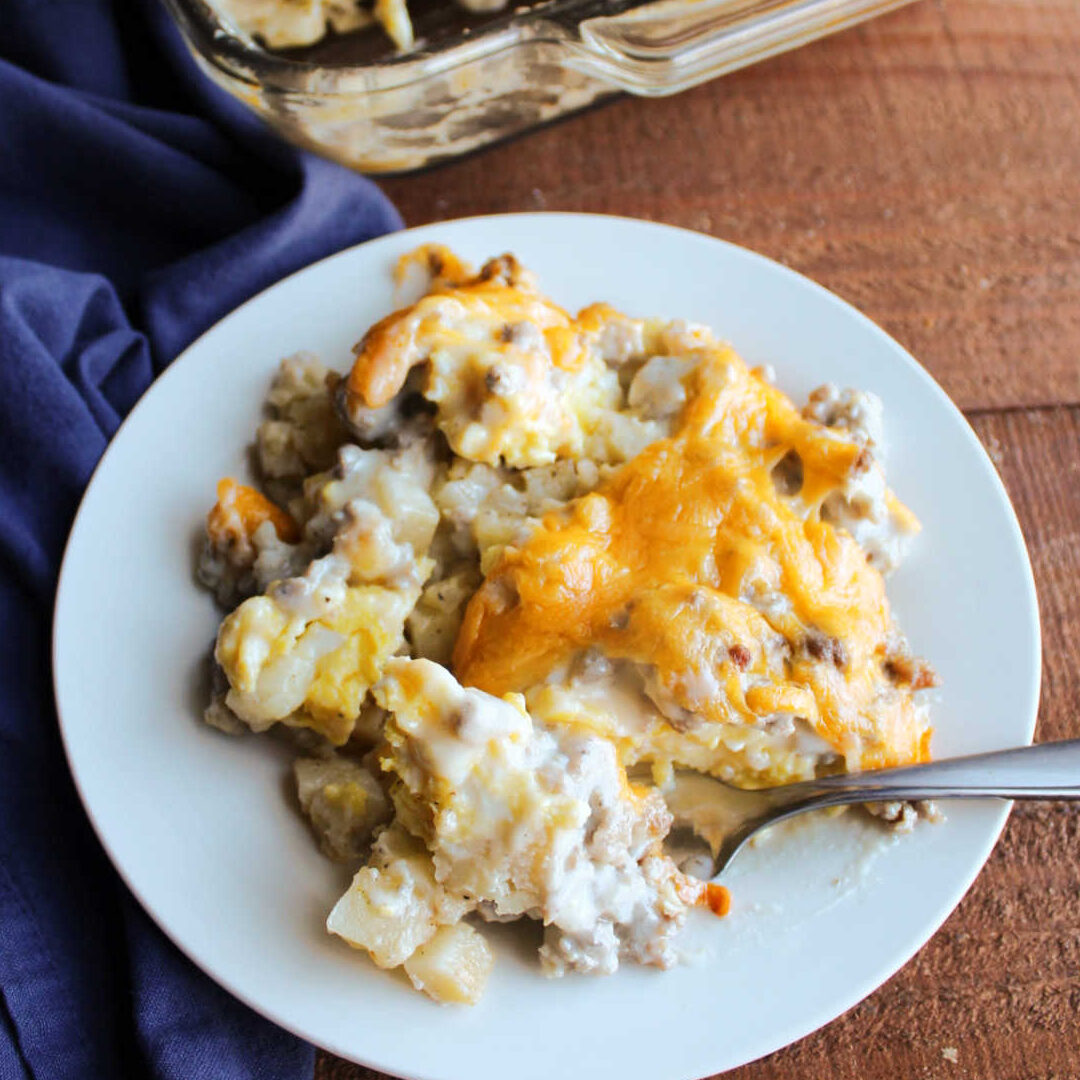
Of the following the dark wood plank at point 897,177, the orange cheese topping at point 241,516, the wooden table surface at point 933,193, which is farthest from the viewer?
the dark wood plank at point 897,177

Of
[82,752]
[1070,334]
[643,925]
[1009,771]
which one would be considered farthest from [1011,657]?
[82,752]

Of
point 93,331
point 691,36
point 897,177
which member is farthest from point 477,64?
point 897,177

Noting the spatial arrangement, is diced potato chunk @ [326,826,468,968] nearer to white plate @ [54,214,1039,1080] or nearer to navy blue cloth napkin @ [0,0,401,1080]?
white plate @ [54,214,1039,1080]

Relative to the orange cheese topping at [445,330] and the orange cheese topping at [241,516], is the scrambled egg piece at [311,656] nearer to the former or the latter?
the orange cheese topping at [241,516]

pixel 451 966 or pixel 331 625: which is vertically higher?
pixel 331 625

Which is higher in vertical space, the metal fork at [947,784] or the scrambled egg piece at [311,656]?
the scrambled egg piece at [311,656]

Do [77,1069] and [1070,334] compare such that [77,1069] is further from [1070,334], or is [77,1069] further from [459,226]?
[1070,334]

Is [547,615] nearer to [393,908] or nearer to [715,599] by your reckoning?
[715,599]

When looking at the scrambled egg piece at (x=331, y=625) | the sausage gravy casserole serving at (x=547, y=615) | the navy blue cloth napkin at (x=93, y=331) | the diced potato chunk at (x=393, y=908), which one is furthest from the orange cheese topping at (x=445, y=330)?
the diced potato chunk at (x=393, y=908)
